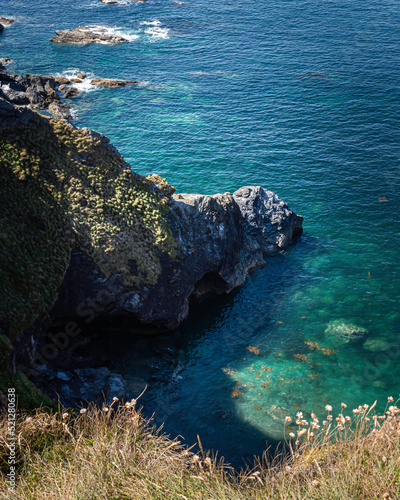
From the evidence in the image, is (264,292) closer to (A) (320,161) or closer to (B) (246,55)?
(A) (320,161)

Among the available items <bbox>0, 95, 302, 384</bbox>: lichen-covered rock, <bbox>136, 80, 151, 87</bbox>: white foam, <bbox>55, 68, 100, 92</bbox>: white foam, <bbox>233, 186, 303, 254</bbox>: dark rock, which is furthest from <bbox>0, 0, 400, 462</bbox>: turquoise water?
<bbox>0, 95, 302, 384</bbox>: lichen-covered rock

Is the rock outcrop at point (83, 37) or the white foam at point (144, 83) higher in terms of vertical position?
the rock outcrop at point (83, 37)

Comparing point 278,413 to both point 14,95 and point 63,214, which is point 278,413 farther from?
point 14,95

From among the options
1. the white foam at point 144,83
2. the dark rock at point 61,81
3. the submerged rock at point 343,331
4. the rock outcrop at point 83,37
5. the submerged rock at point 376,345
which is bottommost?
the submerged rock at point 376,345

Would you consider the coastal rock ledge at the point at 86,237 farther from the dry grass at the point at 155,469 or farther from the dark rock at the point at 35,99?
the dark rock at the point at 35,99

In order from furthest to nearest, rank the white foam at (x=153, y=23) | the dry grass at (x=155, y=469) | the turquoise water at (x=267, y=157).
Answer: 1. the white foam at (x=153, y=23)
2. the turquoise water at (x=267, y=157)
3. the dry grass at (x=155, y=469)

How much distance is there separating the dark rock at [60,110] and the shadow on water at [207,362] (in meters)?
42.9

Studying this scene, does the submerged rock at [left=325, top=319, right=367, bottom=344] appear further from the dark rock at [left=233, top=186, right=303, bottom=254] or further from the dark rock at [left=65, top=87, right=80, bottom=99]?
the dark rock at [left=65, top=87, right=80, bottom=99]

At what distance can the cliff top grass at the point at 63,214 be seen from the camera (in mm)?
29406

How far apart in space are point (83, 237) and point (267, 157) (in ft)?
122

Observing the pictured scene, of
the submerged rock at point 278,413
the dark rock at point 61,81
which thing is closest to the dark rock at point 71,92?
the dark rock at point 61,81

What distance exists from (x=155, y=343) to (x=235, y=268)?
36.0 feet

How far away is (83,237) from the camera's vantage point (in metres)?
33.0

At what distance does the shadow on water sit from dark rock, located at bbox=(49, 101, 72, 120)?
141 feet
